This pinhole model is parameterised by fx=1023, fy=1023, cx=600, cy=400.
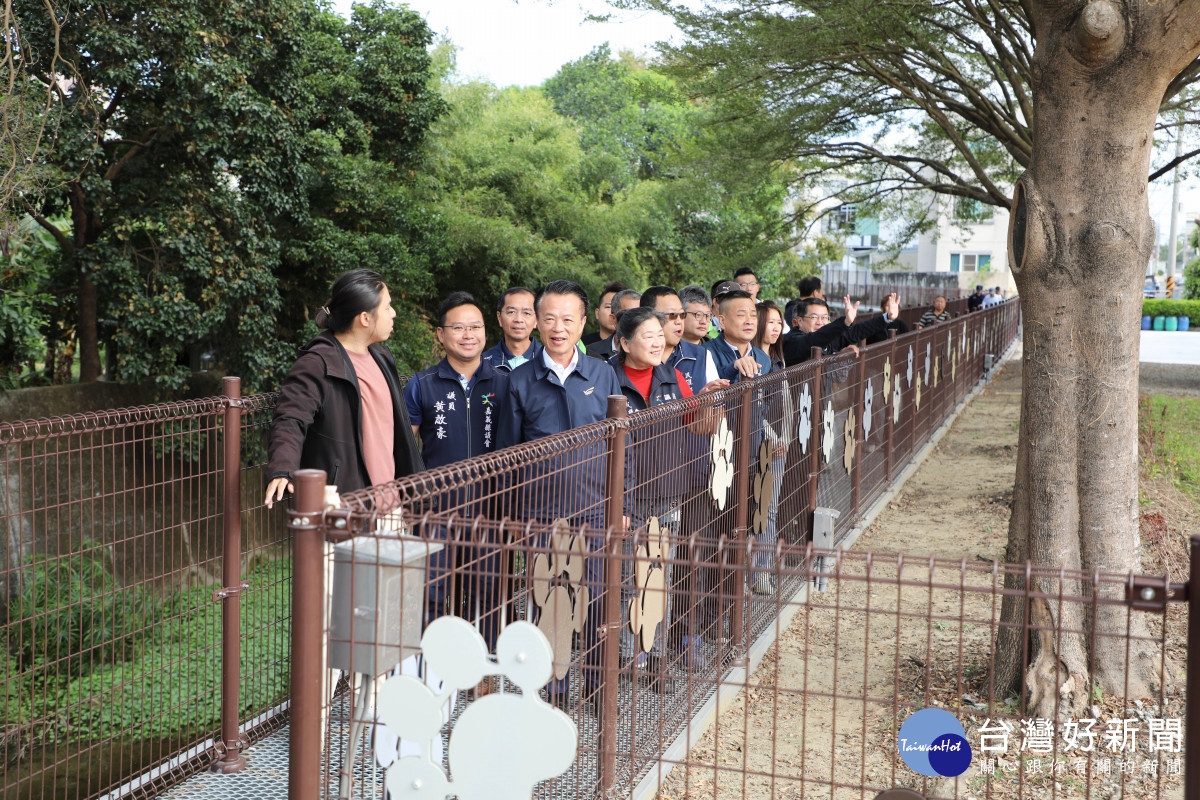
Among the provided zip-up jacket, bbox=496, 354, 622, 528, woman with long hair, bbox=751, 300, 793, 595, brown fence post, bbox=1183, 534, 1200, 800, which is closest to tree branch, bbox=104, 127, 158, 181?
woman with long hair, bbox=751, 300, 793, 595

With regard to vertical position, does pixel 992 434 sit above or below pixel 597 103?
below

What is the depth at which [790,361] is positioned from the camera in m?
8.19

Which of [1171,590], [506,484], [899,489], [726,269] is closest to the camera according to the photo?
[1171,590]

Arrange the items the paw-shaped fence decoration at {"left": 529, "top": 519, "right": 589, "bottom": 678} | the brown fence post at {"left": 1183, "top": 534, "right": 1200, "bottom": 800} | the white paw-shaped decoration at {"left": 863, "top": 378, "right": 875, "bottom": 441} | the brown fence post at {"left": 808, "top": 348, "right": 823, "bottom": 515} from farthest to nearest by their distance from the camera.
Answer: the white paw-shaped decoration at {"left": 863, "top": 378, "right": 875, "bottom": 441} < the brown fence post at {"left": 808, "top": 348, "right": 823, "bottom": 515} < the paw-shaped fence decoration at {"left": 529, "top": 519, "right": 589, "bottom": 678} < the brown fence post at {"left": 1183, "top": 534, "right": 1200, "bottom": 800}

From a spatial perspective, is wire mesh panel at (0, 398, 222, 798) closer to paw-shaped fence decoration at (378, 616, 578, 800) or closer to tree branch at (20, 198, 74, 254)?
paw-shaped fence decoration at (378, 616, 578, 800)

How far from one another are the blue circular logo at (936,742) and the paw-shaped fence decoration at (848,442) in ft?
18.1

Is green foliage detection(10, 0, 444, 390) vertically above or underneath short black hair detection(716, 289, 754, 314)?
above

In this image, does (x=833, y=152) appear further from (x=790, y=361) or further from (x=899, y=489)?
(x=790, y=361)

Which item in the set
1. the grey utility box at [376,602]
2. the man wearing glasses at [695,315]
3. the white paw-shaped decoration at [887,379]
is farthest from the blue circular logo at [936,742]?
the white paw-shaped decoration at [887,379]

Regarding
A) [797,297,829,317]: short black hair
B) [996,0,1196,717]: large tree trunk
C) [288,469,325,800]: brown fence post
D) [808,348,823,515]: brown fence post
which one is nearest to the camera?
[288,469,325,800]: brown fence post

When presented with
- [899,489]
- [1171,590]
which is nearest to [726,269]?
[899,489]

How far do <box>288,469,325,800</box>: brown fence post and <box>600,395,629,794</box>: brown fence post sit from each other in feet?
2.90

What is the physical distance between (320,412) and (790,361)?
16.7 ft

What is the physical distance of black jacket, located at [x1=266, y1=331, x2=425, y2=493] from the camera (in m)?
3.67
